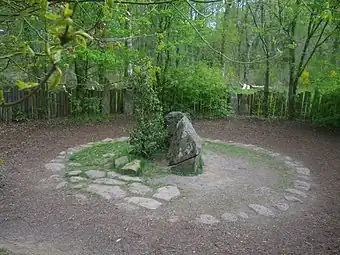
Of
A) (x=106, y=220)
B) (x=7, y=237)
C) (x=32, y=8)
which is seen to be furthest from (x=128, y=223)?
(x=32, y=8)

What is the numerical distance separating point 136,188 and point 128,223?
854 millimetres

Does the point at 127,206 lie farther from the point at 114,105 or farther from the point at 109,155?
the point at 114,105

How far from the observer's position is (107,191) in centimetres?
424

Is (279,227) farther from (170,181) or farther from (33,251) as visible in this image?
(33,251)

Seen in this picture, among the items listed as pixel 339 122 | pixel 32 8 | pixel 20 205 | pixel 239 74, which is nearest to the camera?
pixel 32 8

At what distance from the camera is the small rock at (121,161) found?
5.03 metres

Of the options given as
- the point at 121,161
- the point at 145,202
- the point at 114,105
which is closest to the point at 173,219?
the point at 145,202

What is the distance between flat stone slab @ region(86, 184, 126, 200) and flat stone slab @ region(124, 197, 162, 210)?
156 millimetres

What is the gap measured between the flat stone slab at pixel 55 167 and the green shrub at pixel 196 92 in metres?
4.78

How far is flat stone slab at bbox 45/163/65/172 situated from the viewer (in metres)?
5.11

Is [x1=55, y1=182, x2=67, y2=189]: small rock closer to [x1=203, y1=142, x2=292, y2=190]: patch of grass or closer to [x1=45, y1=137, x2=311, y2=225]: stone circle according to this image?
[x1=45, y1=137, x2=311, y2=225]: stone circle

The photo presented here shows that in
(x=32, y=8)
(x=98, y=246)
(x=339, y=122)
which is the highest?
(x=32, y=8)

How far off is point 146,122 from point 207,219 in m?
2.34

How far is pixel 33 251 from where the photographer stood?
2.97 metres
